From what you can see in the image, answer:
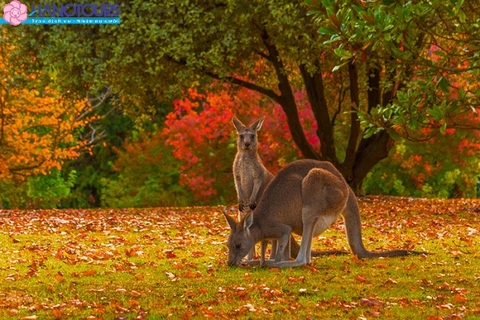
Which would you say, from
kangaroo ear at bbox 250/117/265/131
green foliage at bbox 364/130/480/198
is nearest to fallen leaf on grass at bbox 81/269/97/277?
kangaroo ear at bbox 250/117/265/131

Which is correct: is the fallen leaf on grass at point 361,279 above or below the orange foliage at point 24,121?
below

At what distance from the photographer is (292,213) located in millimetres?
10766

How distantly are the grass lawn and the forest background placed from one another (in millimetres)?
1815

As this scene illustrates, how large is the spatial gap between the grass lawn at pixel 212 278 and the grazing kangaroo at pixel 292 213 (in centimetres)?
31

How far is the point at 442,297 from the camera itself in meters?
9.08

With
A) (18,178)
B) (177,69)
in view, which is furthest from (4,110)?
(177,69)

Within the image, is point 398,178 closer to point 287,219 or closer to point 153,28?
point 153,28

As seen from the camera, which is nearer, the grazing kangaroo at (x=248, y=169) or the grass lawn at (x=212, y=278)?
the grass lawn at (x=212, y=278)

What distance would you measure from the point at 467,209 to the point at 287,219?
40.6ft

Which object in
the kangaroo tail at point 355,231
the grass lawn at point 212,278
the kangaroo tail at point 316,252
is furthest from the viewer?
the kangaroo tail at point 316,252

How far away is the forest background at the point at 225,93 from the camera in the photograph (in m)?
19.9

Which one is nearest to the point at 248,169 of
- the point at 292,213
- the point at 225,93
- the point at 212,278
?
the point at 292,213

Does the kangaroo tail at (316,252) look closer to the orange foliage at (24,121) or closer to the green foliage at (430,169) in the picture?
the orange foliage at (24,121)

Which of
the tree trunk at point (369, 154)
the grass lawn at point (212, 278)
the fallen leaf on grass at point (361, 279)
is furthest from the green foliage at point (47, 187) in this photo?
the fallen leaf on grass at point (361, 279)
